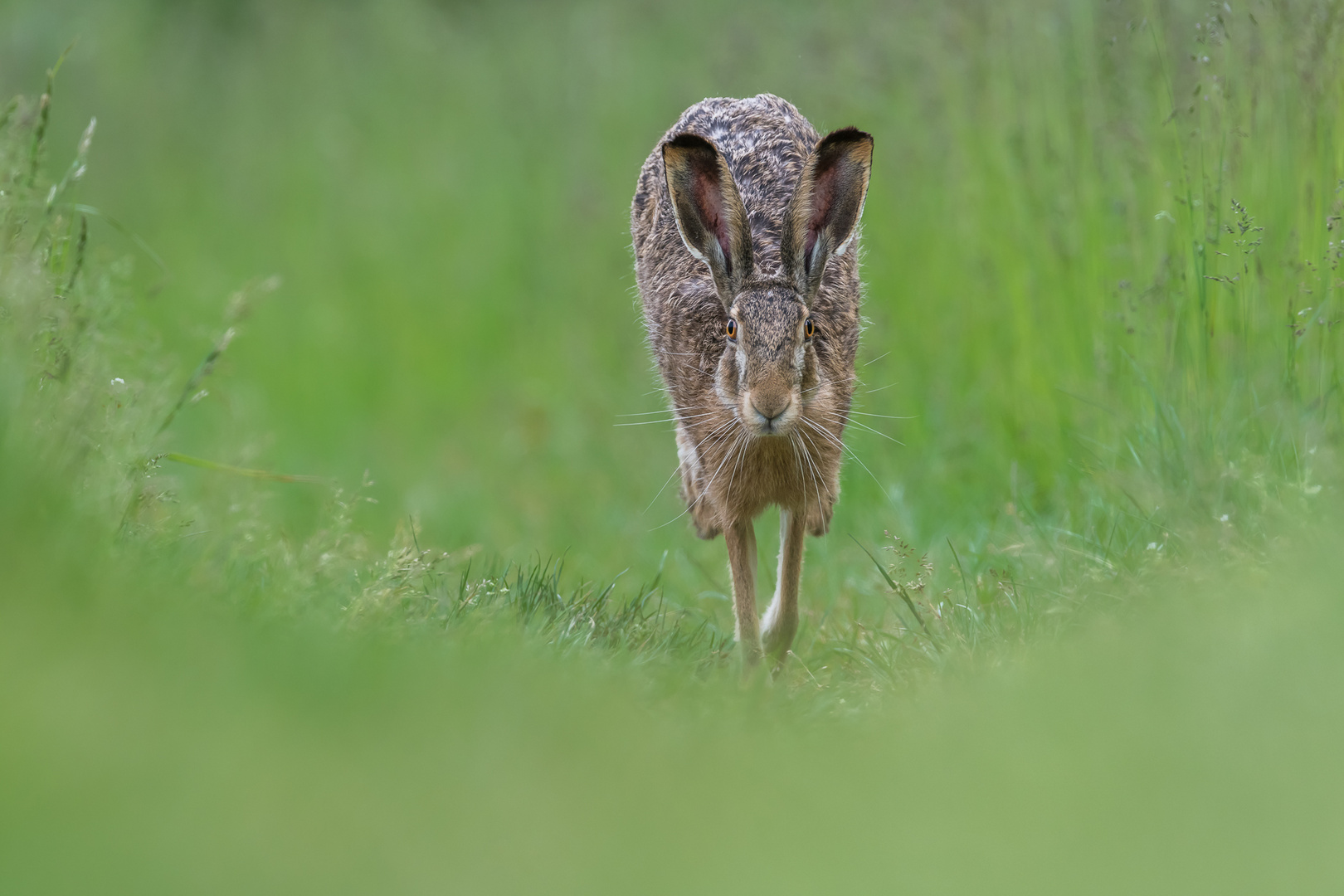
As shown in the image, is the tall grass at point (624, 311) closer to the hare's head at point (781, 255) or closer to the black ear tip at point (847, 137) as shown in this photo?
the hare's head at point (781, 255)

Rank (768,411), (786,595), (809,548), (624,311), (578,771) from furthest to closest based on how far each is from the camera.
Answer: (624,311), (809,548), (786,595), (768,411), (578,771)

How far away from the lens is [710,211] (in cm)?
507

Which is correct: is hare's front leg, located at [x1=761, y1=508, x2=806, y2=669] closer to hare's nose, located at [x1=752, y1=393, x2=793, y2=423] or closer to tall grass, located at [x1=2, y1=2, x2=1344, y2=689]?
tall grass, located at [x1=2, y1=2, x2=1344, y2=689]

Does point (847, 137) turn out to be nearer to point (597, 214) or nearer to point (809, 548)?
point (809, 548)

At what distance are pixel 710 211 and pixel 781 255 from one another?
0.30 metres

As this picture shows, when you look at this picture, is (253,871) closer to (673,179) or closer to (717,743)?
(717,743)

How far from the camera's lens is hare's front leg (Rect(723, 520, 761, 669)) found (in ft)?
16.8

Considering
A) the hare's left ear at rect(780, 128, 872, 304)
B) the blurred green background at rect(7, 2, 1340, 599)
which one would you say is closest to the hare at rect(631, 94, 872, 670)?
the hare's left ear at rect(780, 128, 872, 304)

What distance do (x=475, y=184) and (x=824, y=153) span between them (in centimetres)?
813

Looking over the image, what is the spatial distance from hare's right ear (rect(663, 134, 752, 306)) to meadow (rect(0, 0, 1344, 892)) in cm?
125

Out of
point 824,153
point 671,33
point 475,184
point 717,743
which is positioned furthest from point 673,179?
point 671,33

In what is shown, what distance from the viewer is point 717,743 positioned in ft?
10.7

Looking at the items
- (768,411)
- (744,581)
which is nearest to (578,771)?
(768,411)

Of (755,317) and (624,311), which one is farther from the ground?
(624,311)
